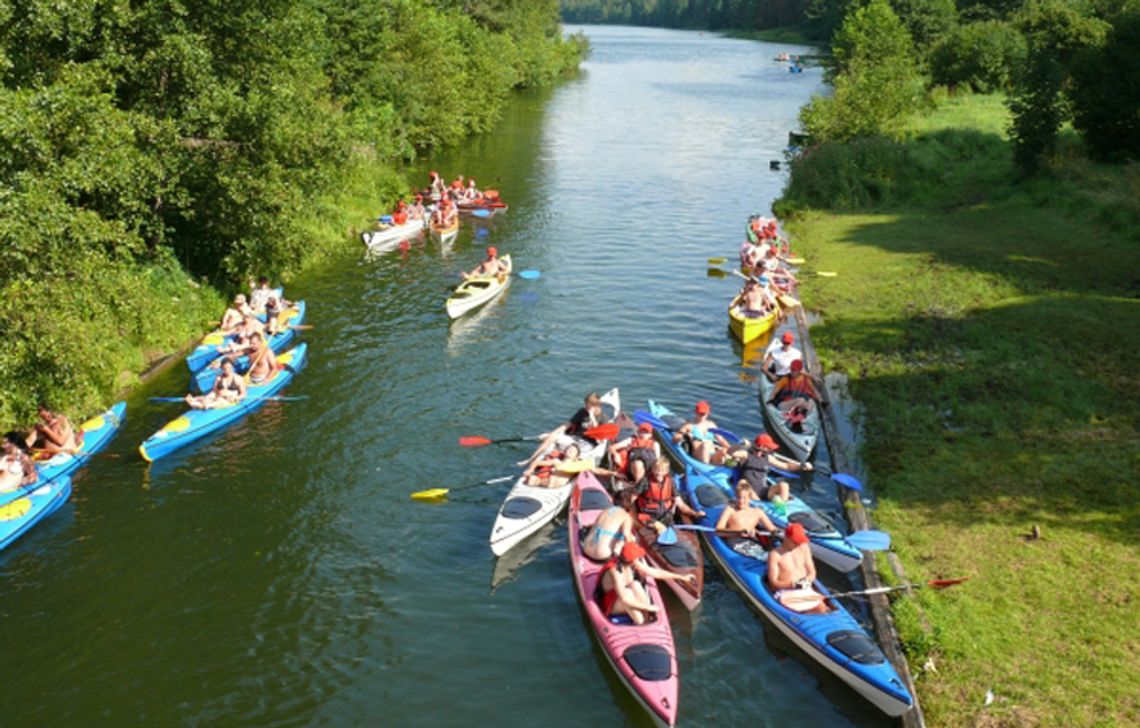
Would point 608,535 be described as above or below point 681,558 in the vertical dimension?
above

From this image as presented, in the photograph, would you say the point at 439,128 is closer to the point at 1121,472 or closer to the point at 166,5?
the point at 166,5

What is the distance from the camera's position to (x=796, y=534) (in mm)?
12656

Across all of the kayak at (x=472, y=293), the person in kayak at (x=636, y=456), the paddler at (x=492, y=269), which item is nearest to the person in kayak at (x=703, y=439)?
the person in kayak at (x=636, y=456)

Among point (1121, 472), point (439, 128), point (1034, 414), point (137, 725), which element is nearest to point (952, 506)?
point (1121, 472)

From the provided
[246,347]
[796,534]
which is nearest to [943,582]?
[796,534]

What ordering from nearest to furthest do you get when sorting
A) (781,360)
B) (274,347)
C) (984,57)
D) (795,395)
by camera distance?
(795,395) → (781,360) → (274,347) → (984,57)

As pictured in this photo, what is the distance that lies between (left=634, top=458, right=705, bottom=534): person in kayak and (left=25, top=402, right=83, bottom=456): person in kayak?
32.8 ft

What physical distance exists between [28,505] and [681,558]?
10.2 metres

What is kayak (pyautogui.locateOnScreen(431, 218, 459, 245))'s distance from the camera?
109 ft

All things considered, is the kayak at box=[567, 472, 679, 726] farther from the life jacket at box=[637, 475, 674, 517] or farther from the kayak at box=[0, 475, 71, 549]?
the kayak at box=[0, 475, 71, 549]

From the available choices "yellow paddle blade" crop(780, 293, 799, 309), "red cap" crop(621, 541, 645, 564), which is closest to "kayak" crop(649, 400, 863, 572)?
"red cap" crop(621, 541, 645, 564)

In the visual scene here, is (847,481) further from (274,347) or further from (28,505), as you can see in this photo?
(274,347)

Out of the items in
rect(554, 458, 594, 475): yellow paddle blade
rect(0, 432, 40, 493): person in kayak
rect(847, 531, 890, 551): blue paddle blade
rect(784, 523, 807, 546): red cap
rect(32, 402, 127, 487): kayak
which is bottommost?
rect(847, 531, 890, 551): blue paddle blade

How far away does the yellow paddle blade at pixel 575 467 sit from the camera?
16078 millimetres
